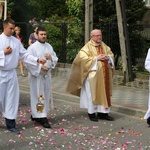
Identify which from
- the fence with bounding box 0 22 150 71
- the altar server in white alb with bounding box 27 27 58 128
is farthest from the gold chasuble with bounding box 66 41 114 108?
the fence with bounding box 0 22 150 71

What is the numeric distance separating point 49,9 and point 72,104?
28323mm

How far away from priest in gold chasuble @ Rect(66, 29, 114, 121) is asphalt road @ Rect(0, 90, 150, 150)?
300mm

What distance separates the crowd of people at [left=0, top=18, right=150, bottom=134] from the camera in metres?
7.46

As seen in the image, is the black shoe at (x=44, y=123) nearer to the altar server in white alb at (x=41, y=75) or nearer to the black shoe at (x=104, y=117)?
the altar server in white alb at (x=41, y=75)

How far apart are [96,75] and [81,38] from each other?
720cm

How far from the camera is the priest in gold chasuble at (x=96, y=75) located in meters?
8.66

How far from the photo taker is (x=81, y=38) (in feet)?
51.7

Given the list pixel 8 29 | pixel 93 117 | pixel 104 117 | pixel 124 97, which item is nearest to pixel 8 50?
pixel 8 29

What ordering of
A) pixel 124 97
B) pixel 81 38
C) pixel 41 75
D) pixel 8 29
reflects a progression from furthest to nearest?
pixel 81 38 → pixel 124 97 → pixel 41 75 → pixel 8 29

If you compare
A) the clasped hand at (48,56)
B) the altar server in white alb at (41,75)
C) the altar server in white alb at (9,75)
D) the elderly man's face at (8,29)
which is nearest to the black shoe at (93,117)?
the altar server in white alb at (41,75)

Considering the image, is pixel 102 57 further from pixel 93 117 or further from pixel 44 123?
pixel 44 123

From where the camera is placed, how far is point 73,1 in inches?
908

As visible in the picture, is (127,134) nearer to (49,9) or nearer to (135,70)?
(135,70)

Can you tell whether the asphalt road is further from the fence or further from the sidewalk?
the fence
